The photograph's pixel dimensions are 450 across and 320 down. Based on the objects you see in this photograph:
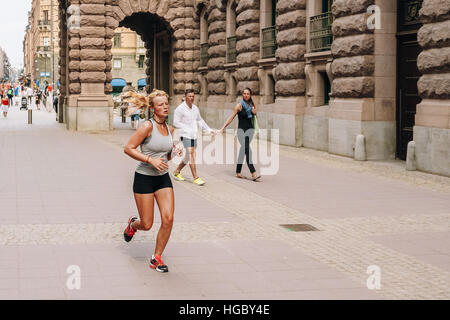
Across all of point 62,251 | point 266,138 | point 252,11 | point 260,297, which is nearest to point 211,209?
point 62,251

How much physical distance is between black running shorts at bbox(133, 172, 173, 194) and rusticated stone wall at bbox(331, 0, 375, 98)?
11236 millimetres

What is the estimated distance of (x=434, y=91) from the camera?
15.0m

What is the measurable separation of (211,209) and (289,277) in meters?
4.01

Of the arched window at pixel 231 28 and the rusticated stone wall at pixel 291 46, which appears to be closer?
the rusticated stone wall at pixel 291 46

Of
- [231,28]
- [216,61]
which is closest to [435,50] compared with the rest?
[231,28]

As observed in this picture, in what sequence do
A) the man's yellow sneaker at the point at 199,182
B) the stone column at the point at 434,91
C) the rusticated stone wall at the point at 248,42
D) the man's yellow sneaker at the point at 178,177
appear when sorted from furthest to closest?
the rusticated stone wall at the point at 248,42, the stone column at the point at 434,91, the man's yellow sneaker at the point at 178,177, the man's yellow sneaker at the point at 199,182

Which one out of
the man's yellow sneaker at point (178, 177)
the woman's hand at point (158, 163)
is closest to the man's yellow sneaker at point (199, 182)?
the man's yellow sneaker at point (178, 177)

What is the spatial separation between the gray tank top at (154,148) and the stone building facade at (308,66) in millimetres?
8601

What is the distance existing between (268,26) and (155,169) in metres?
18.3

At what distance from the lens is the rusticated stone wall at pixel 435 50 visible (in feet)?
47.8

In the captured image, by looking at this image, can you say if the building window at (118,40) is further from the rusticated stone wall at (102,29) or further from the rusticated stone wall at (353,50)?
the rusticated stone wall at (353,50)

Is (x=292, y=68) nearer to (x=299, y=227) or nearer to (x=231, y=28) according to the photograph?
(x=231, y=28)

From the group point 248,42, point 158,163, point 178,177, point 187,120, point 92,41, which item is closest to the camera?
point 158,163

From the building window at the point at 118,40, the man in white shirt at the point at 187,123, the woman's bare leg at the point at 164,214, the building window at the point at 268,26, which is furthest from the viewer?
the building window at the point at 118,40
